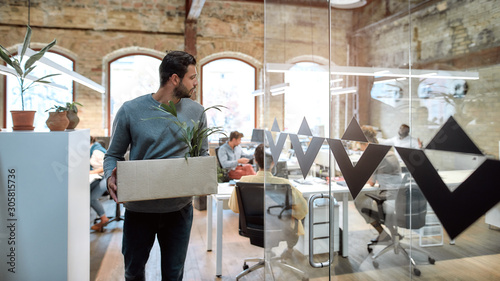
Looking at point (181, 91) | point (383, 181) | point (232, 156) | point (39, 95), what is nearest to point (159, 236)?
point (181, 91)

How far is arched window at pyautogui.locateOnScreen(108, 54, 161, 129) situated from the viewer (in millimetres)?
8562

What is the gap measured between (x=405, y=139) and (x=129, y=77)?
8383 millimetres

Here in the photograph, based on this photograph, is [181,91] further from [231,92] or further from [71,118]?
[231,92]

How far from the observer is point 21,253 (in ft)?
6.90

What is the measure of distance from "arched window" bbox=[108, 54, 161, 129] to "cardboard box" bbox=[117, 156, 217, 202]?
7.25 m

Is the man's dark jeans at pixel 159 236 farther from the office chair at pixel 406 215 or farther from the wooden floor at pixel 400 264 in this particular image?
the office chair at pixel 406 215

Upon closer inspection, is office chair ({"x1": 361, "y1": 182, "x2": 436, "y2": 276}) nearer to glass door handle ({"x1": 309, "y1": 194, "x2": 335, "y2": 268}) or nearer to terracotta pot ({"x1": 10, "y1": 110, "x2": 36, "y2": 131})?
glass door handle ({"x1": 309, "y1": 194, "x2": 335, "y2": 268})

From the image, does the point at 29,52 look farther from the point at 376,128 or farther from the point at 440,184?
the point at 440,184

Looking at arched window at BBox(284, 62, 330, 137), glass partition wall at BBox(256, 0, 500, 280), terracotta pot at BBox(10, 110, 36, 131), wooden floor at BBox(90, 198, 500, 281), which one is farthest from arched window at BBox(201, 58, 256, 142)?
glass partition wall at BBox(256, 0, 500, 280)

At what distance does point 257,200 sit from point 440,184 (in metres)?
2.14

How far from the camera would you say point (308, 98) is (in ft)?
6.27

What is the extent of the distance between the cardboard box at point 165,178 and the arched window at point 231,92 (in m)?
7.38

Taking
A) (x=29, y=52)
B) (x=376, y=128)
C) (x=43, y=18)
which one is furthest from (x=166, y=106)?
(x=43, y=18)

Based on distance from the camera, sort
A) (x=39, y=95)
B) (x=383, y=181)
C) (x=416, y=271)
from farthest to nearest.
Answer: (x=39, y=95)
(x=383, y=181)
(x=416, y=271)
